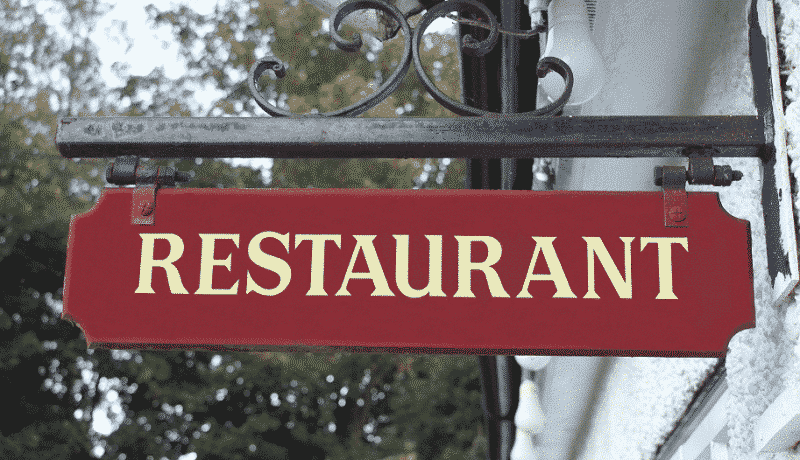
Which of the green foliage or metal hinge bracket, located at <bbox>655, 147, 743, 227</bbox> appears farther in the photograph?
the green foliage

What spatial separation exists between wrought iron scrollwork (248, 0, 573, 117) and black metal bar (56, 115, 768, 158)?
0.03m

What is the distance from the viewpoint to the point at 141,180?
1.27 meters

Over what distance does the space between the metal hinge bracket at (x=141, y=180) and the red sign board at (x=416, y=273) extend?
18 millimetres

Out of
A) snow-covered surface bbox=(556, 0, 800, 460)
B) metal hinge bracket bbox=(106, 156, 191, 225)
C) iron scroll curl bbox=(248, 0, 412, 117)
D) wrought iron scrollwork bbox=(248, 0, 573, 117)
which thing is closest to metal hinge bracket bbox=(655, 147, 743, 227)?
snow-covered surface bbox=(556, 0, 800, 460)

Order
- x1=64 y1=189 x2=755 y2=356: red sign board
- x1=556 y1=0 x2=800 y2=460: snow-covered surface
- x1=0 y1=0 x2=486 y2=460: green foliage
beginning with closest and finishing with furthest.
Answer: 1. x1=64 y1=189 x2=755 y2=356: red sign board
2. x1=556 y1=0 x2=800 y2=460: snow-covered surface
3. x1=0 y1=0 x2=486 y2=460: green foliage

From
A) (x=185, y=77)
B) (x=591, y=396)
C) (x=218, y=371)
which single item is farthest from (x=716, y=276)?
(x=218, y=371)

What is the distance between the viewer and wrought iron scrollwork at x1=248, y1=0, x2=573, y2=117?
1.29m

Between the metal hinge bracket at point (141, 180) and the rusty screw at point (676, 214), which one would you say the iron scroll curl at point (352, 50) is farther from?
the rusty screw at point (676, 214)

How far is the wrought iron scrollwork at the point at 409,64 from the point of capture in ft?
4.24

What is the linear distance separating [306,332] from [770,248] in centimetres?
78

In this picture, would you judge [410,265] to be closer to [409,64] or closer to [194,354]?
[409,64]

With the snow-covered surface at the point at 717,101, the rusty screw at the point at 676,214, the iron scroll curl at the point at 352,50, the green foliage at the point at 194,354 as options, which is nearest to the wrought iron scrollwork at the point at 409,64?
the iron scroll curl at the point at 352,50

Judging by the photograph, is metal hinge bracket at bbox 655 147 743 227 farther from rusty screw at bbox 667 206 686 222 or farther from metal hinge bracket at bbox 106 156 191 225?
metal hinge bracket at bbox 106 156 191 225

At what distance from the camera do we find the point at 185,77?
7789 millimetres
